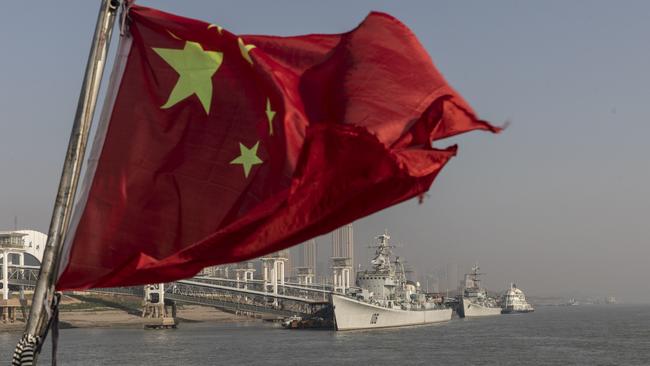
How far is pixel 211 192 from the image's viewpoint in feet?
22.5

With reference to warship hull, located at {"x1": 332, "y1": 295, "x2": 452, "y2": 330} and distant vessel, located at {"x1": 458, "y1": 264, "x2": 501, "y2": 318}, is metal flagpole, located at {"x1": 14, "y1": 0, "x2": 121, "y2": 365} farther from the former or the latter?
distant vessel, located at {"x1": 458, "y1": 264, "x2": 501, "y2": 318}

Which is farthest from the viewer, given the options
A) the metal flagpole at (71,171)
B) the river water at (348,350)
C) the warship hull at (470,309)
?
the warship hull at (470,309)

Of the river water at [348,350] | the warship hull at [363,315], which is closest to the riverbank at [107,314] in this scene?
the river water at [348,350]

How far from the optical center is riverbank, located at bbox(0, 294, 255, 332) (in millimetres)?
101688

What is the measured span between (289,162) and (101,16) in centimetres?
180

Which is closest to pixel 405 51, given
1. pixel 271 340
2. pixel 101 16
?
pixel 101 16

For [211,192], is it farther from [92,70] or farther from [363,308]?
[363,308]

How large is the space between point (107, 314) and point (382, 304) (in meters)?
34.9

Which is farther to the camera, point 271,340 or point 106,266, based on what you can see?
point 271,340

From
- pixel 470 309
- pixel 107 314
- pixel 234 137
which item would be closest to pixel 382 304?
pixel 107 314

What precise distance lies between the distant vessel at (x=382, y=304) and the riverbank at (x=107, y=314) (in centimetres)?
2581

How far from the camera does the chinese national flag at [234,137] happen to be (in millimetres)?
6273

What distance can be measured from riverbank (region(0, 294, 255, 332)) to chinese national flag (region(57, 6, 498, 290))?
89.1 metres

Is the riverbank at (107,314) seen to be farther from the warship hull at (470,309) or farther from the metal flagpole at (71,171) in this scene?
the metal flagpole at (71,171)
